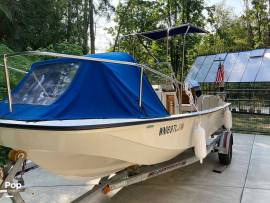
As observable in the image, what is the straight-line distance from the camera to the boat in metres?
2.89

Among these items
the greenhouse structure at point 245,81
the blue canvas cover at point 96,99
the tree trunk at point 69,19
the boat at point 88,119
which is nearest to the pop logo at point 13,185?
the boat at point 88,119

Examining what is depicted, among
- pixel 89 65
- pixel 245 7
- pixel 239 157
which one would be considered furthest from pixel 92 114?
pixel 245 7

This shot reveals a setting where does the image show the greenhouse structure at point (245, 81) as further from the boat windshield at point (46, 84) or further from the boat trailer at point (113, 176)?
the boat windshield at point (46, 84)

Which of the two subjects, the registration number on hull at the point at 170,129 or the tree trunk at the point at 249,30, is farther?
the tree trunk at the point at 249,30

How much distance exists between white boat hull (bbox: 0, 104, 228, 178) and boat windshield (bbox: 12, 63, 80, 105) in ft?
1.72

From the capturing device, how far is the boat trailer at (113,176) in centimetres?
286

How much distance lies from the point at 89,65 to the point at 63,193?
6.87 ft

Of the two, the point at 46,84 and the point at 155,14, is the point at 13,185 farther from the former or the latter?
the point at 155,14

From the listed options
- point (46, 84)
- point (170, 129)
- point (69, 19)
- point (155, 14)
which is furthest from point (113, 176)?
point (155, 14)

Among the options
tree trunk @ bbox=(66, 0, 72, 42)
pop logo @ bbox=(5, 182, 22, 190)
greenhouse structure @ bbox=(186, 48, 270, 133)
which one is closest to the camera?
pop logo @ bbox=(5, 182, 22, 190)

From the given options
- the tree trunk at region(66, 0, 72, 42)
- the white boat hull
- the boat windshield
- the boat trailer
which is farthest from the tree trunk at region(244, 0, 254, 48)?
the boat windshield

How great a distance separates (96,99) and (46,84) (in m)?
0.67

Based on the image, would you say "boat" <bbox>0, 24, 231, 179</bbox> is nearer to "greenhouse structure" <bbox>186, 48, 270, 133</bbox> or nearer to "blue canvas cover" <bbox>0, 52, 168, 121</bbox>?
"blue canvas cover" <bbox>0, 52, 168, 121</bbox>

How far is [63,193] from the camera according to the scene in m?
4.59
